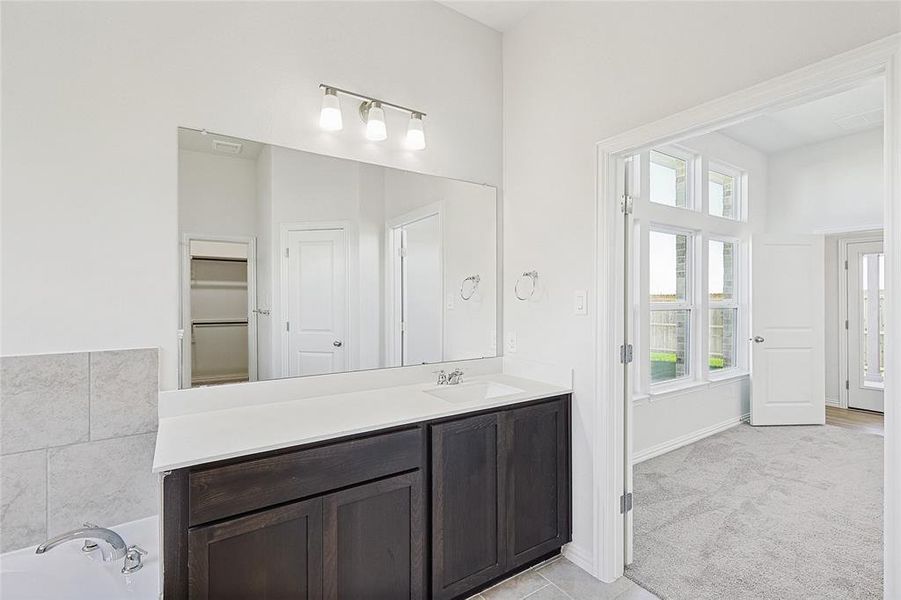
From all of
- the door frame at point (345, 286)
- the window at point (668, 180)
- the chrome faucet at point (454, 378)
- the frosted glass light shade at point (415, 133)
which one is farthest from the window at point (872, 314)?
the door frame at point (345, 286)

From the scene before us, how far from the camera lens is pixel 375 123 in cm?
222

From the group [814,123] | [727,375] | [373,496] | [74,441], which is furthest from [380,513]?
[814,123]

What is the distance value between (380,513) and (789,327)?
5.01 meters

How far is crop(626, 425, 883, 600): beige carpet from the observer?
2109mm

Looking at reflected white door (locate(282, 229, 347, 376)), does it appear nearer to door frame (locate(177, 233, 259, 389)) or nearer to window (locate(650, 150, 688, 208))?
door frame (locate(177, 233, 259, 389))

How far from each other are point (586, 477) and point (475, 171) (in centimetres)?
182

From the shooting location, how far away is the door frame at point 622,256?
1350 mm

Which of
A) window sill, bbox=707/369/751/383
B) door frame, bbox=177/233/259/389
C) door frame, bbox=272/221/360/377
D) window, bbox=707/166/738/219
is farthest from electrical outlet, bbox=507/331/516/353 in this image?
window, bbox=707/166/738/219

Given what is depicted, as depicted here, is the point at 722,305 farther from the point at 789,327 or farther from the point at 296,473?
the point at 296,473

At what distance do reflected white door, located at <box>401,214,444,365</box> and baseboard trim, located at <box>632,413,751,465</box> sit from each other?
2117 mm

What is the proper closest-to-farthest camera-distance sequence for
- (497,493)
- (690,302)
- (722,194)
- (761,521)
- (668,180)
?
(497,493)
(761,521)
(668,180)
(690,302)
(722,194)

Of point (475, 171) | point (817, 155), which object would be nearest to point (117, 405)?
point (475, 171)

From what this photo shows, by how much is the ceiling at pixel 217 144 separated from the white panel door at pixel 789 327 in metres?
5.00

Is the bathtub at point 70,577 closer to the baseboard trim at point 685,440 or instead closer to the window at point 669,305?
the baseboard trim at point 685,440
